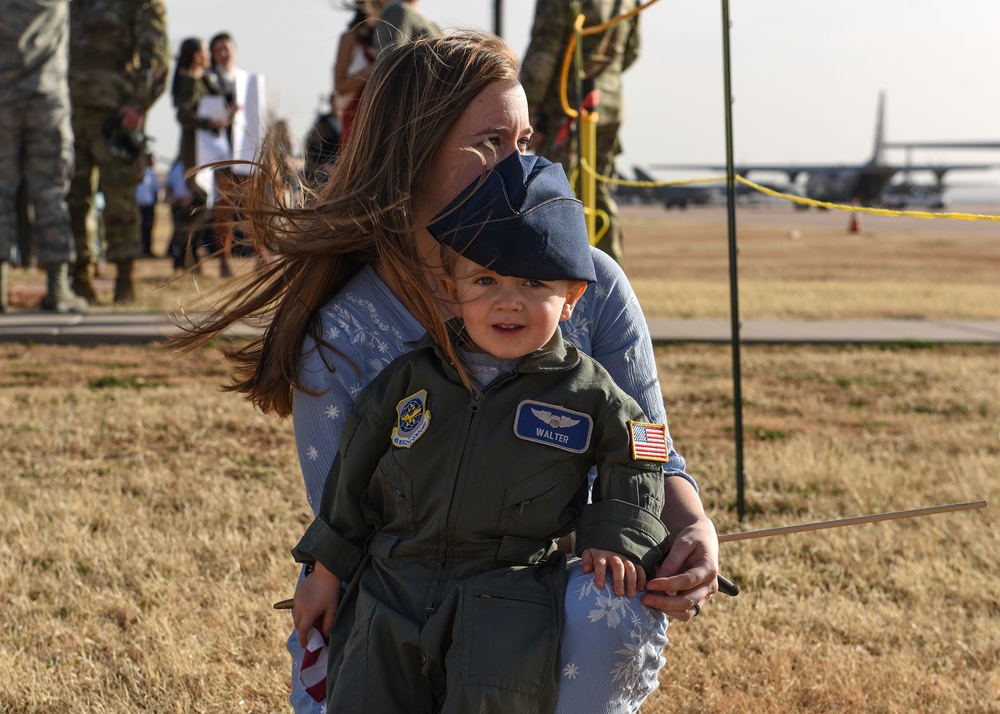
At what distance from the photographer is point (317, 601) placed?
195cm

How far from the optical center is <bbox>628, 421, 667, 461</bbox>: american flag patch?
6.01 feet

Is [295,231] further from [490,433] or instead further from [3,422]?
[3,422]

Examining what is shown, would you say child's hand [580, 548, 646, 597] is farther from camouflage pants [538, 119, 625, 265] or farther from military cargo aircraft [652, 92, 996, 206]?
military cargo aircraft [652, 92, 996, 206]

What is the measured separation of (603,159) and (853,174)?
66830 millimetres

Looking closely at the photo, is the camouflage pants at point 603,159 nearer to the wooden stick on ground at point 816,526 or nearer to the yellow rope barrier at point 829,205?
the yellow rope barrier at point 829,205

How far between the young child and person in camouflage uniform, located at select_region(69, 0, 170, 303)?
20.6 feet

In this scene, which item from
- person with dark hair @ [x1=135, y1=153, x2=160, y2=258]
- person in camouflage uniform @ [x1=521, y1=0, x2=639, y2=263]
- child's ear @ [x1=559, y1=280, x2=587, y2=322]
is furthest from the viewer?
person with dark hair @ [x1=135, y1=153, x2=160, y2=258]

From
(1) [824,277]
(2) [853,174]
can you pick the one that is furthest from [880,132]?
(1) [824,277]

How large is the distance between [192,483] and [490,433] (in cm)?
257

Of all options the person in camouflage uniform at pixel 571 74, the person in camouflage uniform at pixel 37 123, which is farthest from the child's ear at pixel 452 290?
the person in camouflage uniform at pixel 37 123

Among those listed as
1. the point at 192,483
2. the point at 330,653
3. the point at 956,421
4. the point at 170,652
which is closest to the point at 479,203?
the point at 330,653

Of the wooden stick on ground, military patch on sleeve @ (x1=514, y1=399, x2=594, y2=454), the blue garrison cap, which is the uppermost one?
the blue garrison cap

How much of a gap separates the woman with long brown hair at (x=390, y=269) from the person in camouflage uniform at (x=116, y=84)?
591 cm

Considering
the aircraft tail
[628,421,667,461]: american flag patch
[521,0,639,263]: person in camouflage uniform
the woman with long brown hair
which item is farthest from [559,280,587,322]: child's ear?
the aircraft tail
